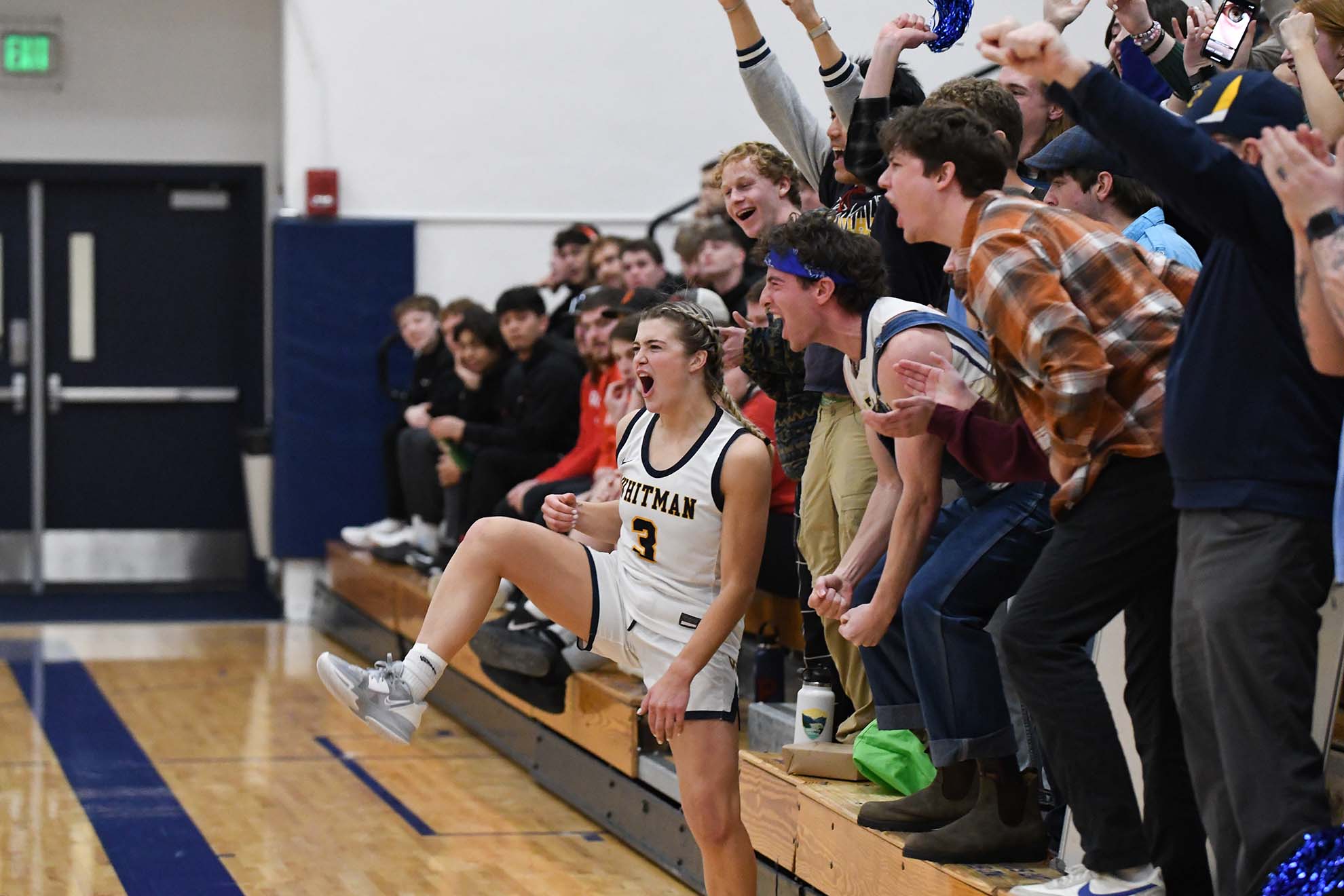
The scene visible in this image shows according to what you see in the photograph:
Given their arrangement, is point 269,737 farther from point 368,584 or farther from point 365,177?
point 365,177

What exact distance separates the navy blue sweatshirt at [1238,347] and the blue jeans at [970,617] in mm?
828

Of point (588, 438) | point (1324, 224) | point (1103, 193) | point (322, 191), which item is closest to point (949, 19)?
point (1103, 193)

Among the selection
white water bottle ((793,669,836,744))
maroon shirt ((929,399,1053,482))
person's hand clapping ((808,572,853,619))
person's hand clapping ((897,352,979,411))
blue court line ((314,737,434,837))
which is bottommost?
blue court line ((314,737,434,837))

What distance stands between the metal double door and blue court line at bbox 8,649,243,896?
2551mm

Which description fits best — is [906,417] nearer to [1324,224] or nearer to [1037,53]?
[1037,53]

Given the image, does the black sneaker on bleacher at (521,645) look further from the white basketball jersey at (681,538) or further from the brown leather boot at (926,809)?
the brown leather boot at (926,809)

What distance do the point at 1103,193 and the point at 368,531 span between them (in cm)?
575

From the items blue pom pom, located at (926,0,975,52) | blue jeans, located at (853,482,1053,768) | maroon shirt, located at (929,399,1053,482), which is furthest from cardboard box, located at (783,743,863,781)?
blue pom pom, located at (926,0,975,52)

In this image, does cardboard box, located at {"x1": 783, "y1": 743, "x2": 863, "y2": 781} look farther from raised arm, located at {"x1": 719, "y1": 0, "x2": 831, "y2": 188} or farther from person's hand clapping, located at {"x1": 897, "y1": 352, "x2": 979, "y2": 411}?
raised arm, located at {"x1": 719, "y1": 0, "x2": 831, "y2": 188}

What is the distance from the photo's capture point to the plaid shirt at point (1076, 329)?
2541 millimetres

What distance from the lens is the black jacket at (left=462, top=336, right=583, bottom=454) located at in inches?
257

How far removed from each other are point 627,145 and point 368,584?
2.78 metres

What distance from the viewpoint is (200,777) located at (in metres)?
5.45

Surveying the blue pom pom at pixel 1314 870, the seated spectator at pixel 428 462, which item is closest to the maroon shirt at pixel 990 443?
the blue pom pom at pixel 1314 870
